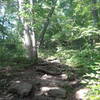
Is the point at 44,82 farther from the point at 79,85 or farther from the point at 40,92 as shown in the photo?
the point at 79,85

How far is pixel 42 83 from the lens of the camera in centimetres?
666

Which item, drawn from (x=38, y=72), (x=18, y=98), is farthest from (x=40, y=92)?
(x=38, y=72)

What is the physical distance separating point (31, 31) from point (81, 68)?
11.7 ft

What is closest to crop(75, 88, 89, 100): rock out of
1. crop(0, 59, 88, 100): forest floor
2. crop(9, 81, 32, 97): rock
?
crop(0, 59, 88, 100): forest floor

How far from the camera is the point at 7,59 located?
30.5 feet

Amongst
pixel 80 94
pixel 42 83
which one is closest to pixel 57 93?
pixel 80 94

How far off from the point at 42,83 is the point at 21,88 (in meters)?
0.96

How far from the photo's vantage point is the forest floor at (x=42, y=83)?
5789 mm

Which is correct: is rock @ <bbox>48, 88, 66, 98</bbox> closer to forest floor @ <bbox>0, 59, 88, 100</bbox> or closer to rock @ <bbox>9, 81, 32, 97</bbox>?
forest floor @ <bbox>0, 59, 88, 100</bbox>

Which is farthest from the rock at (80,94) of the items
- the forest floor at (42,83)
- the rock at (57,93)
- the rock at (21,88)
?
the rock at (21,88)

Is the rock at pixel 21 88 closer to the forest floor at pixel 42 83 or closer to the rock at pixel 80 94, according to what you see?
the forest floor at pixel 42 83

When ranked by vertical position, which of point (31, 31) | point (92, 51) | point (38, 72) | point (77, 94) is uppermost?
point (31, 31)

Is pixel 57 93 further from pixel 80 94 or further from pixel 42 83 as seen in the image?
pixel 42 83

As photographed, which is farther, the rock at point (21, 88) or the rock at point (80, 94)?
the rock at point (21, 88)
